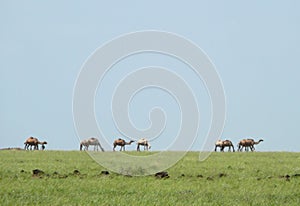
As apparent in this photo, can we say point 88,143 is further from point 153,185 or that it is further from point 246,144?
point 153,185

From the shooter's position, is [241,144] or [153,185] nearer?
[153,185]

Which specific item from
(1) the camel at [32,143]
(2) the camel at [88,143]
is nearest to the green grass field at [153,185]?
(2) the camel at [88,143]

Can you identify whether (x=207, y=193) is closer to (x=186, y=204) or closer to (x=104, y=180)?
(x=186, y=204)

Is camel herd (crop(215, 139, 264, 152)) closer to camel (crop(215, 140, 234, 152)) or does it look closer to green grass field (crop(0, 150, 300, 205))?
camel (crop(215, 140, 234, 152))

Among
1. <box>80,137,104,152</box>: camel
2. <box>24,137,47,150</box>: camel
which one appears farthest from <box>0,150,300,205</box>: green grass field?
<box>24,137,47,150</box>: camel

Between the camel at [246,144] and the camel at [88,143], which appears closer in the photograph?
the camel at [88,143]

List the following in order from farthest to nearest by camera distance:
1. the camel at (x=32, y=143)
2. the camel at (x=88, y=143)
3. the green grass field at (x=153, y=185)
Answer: the camel at (x=32, y=143) → the camel at (x=88, y=143) → the green grass field at (x=153, y=185)

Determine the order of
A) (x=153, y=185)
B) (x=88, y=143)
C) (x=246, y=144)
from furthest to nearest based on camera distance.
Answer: (x=246, y=144)
(x=88, y=143)
(x=153, y=185)

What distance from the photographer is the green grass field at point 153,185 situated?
14.9 metres

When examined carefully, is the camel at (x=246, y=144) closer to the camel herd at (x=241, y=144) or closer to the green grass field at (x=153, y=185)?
the camel herd at (x=241, y=144)

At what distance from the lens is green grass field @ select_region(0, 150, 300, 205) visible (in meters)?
14.9

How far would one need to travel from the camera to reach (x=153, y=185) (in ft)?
57.9

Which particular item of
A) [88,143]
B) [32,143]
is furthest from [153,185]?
[32,143]

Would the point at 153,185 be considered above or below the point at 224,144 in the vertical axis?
below
